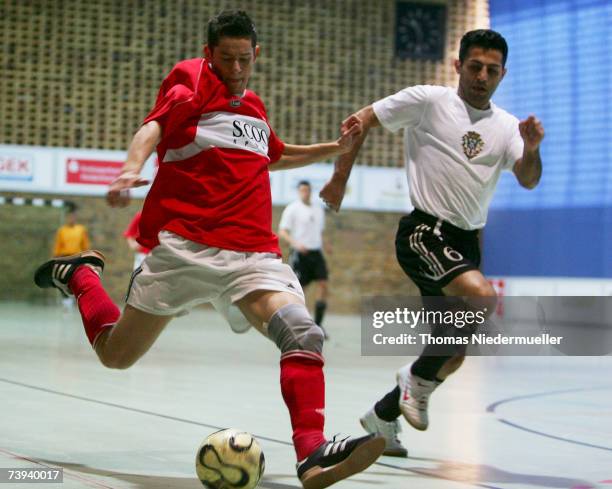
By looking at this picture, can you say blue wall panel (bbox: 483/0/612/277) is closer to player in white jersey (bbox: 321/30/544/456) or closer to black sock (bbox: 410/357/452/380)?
player in white jersey (bbox: 321/30/544/456)

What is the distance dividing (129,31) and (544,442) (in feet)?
51.5

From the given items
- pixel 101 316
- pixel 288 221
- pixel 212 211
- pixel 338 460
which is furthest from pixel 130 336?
pixel 288 221

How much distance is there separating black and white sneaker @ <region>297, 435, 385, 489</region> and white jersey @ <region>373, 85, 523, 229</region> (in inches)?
68.4

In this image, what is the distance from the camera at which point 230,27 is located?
409 cm

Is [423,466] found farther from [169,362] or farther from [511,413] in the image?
[169,362]

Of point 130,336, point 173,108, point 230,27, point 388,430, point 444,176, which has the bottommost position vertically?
point 388,430

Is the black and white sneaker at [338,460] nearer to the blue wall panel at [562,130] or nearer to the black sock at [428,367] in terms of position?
the black sock at [428,367]

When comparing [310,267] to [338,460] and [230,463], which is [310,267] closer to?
[230,463]

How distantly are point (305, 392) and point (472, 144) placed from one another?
183 cm

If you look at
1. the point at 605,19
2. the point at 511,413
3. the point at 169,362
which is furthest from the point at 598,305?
the point at 511,413

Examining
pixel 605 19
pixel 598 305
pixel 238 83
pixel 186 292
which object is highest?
pixel 605 19

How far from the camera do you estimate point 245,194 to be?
13.6 feet

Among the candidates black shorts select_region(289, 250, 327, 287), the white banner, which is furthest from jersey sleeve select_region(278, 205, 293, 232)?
the white banner

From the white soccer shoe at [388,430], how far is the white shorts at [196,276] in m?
1.09
